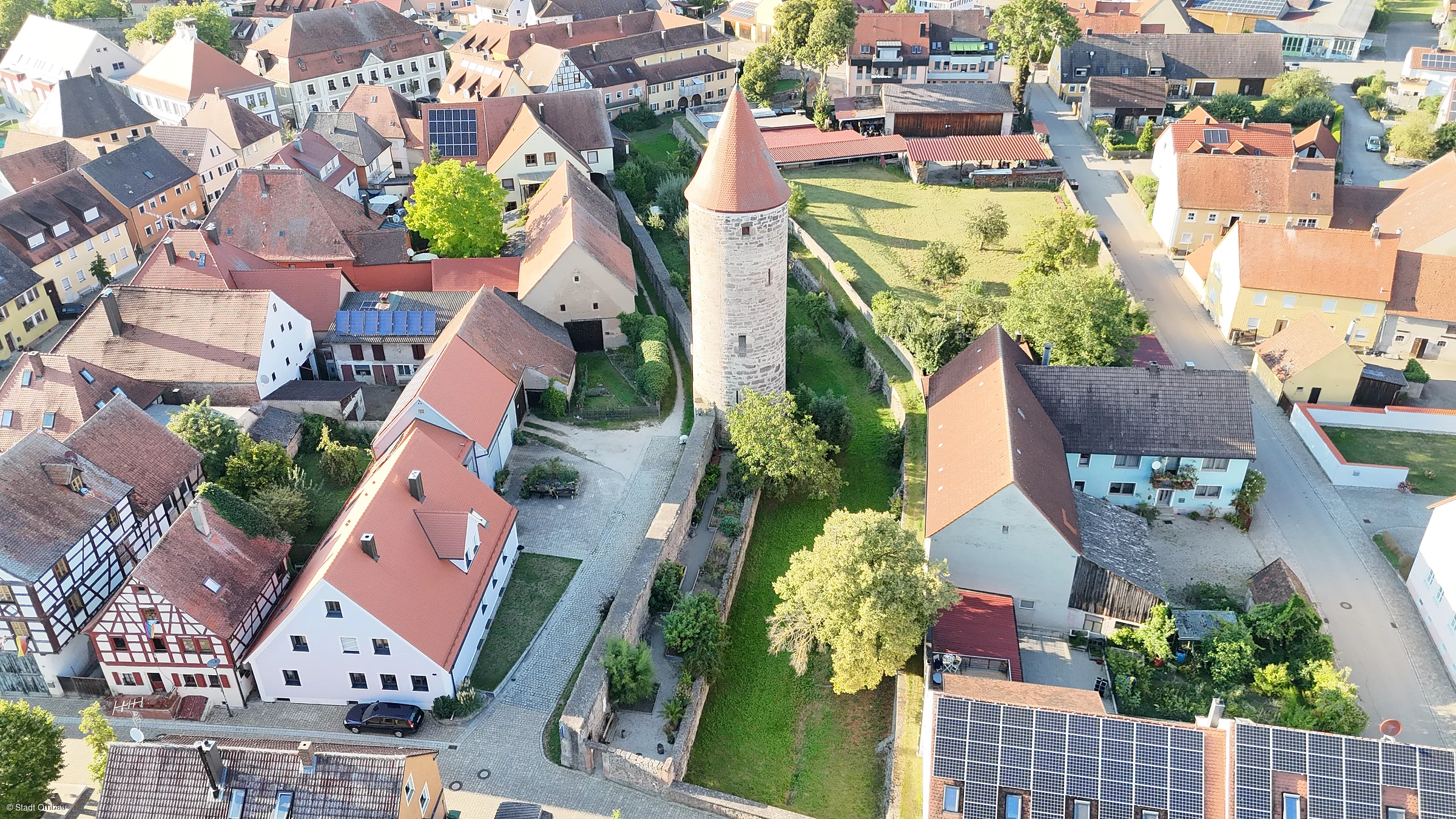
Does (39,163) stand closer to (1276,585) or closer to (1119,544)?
(1119,544)

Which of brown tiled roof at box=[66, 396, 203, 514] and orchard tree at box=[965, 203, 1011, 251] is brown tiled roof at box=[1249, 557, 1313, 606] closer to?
orchard tree at box=[965, 203, 1011, 251]

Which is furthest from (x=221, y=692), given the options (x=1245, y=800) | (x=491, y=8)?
(x=491, y=8)

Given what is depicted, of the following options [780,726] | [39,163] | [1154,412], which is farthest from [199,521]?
[39,163]

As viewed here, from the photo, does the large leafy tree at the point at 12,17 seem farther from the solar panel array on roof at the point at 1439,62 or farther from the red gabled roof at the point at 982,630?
the solar panel array on roof at the point at 1439,62

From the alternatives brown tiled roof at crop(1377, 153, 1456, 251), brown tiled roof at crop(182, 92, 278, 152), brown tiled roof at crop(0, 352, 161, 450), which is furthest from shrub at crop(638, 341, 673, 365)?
brown tiled roof at crop(1377, 153, 1456, 251)

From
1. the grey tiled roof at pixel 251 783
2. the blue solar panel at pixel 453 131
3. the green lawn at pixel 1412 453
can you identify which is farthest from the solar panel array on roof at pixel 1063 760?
the blue solar panel at pixel 453 131
